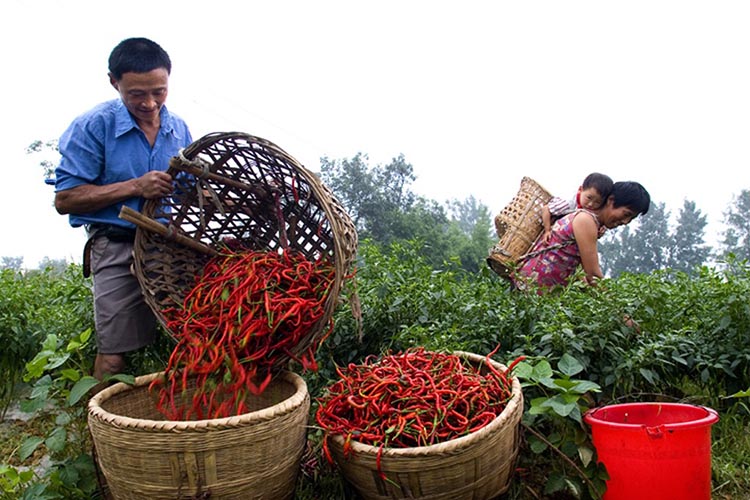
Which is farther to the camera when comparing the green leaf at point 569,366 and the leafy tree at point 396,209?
the leafy tree at point 396,209

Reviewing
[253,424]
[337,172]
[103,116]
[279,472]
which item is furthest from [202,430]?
[337,172]

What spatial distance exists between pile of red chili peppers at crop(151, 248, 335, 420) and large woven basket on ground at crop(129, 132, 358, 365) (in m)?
0.24

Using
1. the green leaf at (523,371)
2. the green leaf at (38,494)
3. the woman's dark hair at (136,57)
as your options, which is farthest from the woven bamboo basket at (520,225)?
the green leaf at (38,494)

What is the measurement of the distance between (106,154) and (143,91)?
37cm

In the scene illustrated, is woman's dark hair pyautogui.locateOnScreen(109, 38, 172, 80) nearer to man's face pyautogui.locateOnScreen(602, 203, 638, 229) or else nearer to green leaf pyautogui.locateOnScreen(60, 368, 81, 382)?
green leaf pyautogui.locateOnScreen(60, 368, 81, 382)

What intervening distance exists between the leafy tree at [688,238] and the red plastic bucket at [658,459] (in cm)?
4967

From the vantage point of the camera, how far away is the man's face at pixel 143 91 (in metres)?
3.12

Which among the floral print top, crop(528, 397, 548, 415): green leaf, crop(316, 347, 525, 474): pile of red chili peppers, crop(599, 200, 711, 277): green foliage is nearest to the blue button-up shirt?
crop(316, 347, 525, 474): pile of red chili peppers

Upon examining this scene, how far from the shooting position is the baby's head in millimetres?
4391

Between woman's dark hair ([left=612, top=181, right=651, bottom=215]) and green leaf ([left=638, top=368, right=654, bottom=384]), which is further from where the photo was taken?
woman's dark hair ([left=612, top=181, right=651, bottom=215])

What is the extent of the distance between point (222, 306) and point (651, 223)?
54.0 m

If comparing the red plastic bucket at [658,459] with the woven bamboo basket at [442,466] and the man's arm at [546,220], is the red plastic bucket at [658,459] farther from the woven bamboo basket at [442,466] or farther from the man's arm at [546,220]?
the man's arm at [546,220]

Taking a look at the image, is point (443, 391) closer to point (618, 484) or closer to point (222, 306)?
point (618, 484)

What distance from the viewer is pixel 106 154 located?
126 inches
